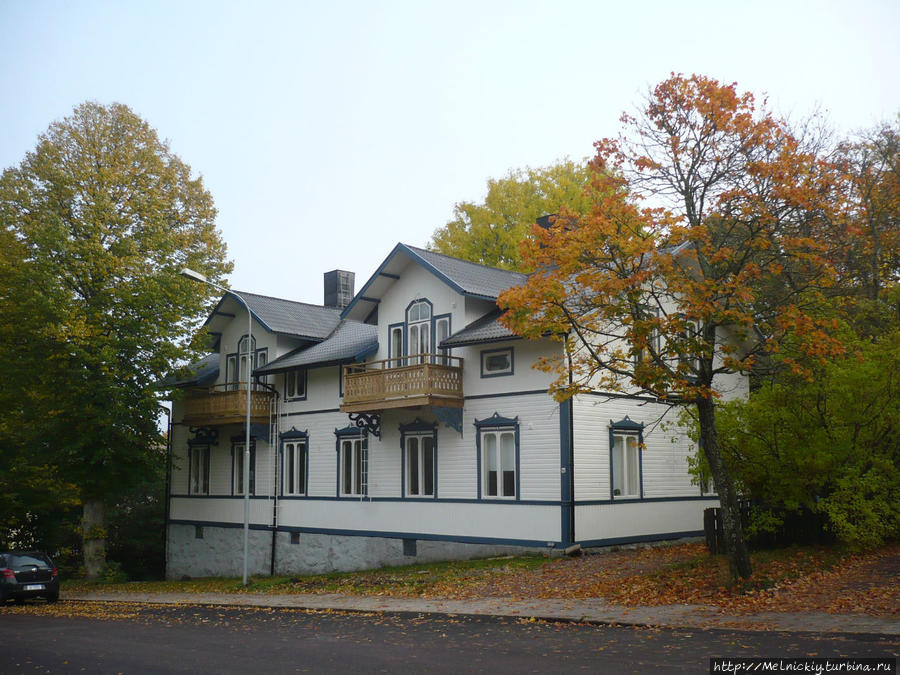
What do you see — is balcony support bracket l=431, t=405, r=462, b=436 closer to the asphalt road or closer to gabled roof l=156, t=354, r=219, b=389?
the asphalt road

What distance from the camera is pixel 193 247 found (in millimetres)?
37156

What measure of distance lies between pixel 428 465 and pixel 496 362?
4.32 meters

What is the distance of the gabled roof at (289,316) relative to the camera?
32.7 meters

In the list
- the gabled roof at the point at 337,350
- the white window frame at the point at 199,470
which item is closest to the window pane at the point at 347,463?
the gabled roof at the point at 337,350

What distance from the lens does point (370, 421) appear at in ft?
92.3

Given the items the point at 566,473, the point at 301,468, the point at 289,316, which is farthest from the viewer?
the point at 289,316

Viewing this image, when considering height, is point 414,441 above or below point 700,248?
below

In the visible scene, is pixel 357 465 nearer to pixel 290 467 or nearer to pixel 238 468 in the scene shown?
pixel 290 467

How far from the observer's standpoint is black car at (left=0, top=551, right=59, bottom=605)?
77.8 feet

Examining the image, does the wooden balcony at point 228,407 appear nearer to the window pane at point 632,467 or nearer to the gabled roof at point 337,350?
the gabled roof at point 337,350

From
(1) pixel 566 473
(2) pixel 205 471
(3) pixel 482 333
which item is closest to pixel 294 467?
(2) pixel 205 471

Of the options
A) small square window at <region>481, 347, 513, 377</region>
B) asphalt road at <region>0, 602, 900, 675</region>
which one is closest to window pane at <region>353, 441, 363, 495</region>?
small square window at <region>481, 347, 513, 377</region>

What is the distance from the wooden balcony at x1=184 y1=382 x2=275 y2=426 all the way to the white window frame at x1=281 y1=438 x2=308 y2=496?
1.58m

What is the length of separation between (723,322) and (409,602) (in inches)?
353
